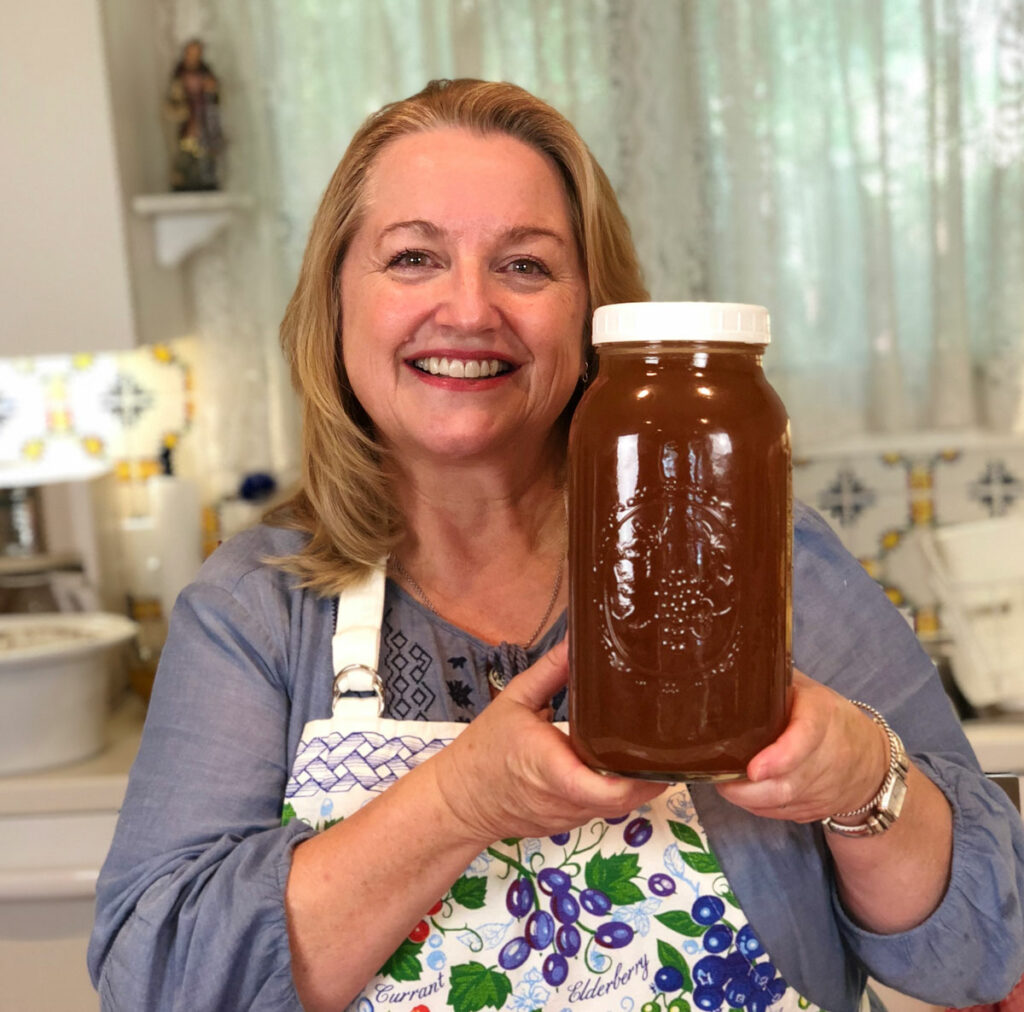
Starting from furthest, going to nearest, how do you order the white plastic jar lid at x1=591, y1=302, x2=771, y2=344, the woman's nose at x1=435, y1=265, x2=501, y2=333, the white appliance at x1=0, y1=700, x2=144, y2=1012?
the white appliance at x1=0, y1=700, x2=144, y2=1012 < the woman's nose at x1=435, y1=265, x2=501, y2=333 < the white plastic jar lid at x1=591, y1=302, x2=771, y2=344

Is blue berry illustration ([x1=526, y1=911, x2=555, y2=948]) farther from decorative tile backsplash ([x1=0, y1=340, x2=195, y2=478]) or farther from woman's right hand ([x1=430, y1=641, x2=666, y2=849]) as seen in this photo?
decorative tile backsplash ([x1=0, y1=340, x2=195, y2=478])

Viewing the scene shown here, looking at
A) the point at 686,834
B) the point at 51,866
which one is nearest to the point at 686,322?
the point at 686,834

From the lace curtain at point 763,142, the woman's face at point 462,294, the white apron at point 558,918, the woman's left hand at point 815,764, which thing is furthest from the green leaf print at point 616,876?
the lace curtain at point 763,142

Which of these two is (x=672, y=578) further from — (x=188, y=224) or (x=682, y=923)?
(x=188, y=224)

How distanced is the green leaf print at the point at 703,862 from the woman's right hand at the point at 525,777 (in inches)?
8.0

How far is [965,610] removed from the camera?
6.38 ft

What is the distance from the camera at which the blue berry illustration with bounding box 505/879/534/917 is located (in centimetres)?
88

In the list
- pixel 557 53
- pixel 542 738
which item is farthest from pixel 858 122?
pixel 542 738

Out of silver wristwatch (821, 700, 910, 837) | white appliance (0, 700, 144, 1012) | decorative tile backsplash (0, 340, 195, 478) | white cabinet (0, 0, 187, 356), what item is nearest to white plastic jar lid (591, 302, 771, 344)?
silver wristwatch (821, 700, 910, 837)

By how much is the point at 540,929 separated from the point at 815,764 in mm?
320

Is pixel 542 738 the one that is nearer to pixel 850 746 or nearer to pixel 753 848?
A: pixel 850 746

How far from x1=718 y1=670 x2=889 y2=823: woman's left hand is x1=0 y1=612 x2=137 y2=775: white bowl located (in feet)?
4.57

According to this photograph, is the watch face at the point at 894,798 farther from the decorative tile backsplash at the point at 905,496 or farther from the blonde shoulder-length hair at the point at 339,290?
the decorative tile backsplash at the point at 905,496

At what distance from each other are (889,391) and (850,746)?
63.7 inches
